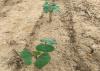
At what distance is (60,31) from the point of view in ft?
10.7

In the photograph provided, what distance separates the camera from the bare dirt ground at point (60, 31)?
9.27ft

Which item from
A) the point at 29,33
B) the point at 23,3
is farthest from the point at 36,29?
the point at 23,3

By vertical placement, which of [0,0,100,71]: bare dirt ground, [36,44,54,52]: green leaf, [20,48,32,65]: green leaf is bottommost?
[0,0,100,71]: bare dirt ground

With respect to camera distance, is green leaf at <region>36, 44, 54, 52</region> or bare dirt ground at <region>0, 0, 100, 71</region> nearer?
green leaf at <region>36, 44, 54, 52</region>

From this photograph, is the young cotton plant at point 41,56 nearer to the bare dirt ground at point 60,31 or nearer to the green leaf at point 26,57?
the green leaf at point 26,57

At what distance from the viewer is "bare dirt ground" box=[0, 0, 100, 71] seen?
2826mm

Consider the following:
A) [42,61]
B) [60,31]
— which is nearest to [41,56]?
[42,61]

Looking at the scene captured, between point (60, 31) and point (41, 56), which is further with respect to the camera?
point (60, 31)

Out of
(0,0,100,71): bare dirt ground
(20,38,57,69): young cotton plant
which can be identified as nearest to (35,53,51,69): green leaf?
(20,38,57,69): young cotton plant

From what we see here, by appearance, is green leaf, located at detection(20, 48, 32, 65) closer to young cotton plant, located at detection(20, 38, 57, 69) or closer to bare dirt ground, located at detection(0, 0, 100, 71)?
young cotton plant, located at detection(20, 38, 57, 69)

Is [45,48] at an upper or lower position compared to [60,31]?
upper

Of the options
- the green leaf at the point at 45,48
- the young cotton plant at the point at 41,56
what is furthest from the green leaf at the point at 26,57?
the green leaf at the point at 45,48

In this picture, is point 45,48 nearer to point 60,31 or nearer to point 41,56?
point 41,56

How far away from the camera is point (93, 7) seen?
3.68 metres
